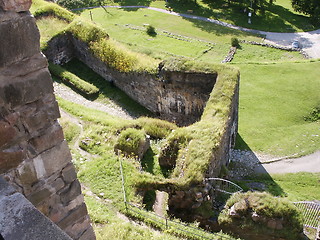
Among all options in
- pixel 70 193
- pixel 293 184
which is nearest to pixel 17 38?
pixel 70 193

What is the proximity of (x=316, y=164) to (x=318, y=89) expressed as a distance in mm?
8253

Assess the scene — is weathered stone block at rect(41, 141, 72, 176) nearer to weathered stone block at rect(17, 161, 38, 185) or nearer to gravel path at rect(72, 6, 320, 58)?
weathered stone block at rect(17, 161, 38, 185)

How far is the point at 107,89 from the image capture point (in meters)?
20.9

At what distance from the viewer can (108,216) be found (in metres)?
9.30

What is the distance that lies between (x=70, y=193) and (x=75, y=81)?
53.4 feet

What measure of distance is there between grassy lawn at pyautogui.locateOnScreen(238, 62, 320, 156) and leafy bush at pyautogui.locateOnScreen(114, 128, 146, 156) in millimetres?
7667

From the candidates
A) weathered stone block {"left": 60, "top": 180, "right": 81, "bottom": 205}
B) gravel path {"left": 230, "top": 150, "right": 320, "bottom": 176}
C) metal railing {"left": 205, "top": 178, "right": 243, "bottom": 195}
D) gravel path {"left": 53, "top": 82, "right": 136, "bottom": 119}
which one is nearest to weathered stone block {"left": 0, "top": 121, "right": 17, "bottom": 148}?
weathered stone block {"left": 60, "top": 180, "right": 81, "bottom": 205}

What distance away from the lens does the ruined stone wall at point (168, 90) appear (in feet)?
56.2

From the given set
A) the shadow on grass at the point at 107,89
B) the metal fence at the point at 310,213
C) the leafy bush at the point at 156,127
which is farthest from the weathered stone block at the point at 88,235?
the shadow on grass at the point at 107,89

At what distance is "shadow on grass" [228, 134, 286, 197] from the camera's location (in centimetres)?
1510

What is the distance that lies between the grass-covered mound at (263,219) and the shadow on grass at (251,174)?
4.06 meters

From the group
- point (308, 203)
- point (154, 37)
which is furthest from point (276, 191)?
point (154, 37)

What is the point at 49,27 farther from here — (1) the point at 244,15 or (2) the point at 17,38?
(1) the point at 244,15

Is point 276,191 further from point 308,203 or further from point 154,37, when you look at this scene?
point 154,37
